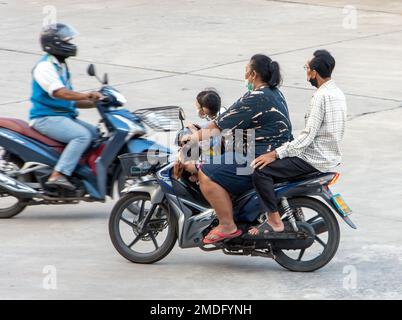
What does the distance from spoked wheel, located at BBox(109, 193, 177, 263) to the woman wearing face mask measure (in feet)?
1.34

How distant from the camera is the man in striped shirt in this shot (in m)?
8.21

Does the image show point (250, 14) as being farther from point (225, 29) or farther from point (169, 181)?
point (169, 181)

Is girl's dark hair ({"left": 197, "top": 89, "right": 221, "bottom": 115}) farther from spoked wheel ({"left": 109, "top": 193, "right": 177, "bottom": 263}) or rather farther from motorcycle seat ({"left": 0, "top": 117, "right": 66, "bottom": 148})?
→ motorcycle seat ({"left": 0, "top": 117, "right": 66, "bottom": 148})

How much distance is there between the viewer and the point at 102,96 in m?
9.84

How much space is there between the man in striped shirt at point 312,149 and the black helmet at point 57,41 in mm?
2390

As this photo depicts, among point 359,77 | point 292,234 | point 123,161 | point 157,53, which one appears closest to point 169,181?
point 123,161

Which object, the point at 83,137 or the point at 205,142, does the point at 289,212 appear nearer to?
the point at 205,142

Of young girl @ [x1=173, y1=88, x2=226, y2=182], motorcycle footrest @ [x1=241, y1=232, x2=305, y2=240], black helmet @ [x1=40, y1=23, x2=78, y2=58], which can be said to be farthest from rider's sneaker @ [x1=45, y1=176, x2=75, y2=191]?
motorcycle footrest @ [x1=241, y1=232, x2=305, y2=240]

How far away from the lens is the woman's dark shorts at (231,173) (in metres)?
8.34

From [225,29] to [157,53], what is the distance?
77.3 inches

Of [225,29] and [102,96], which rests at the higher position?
[102,96]

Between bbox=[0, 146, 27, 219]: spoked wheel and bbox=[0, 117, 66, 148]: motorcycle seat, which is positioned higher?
bbox=[0, 117, 66, 148]: motorcycle seat

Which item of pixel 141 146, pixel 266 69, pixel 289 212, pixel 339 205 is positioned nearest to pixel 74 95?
pixel 141 146

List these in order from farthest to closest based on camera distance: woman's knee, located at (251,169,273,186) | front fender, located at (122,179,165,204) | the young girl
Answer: front fender, located at (122,179,165,204)
the young girl
woman's knee, located at (251,169,273,186)
